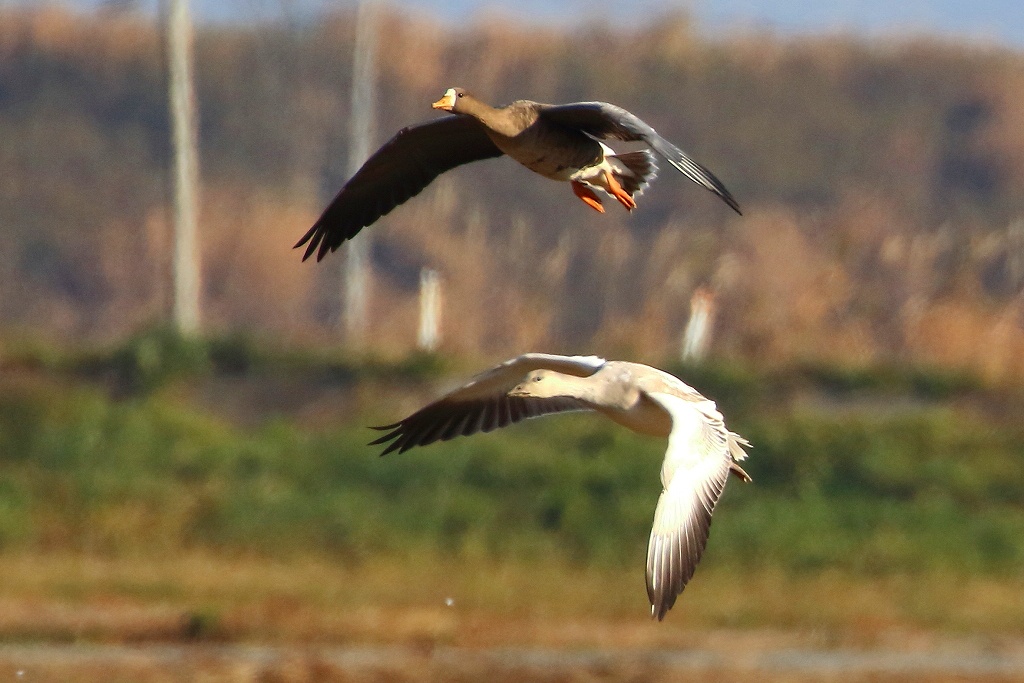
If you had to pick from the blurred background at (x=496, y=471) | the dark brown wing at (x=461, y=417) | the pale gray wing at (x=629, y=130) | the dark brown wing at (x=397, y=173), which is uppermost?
the pale gray wing at (x=629, y=130)

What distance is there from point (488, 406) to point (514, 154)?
3.72ft

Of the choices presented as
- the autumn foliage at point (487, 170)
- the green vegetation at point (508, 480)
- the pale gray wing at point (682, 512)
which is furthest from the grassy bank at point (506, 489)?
the pale gray wing at point (682, 512)

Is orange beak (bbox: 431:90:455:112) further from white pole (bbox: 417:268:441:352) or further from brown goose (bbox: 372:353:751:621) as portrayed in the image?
white pole (bbox: 417:268:441:352)

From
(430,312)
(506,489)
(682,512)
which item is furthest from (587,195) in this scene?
(430,312)

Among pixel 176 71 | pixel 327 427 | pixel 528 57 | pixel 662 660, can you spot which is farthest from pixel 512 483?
pixel 528 57

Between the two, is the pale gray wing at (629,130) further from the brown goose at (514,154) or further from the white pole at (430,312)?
the white pole at (430,312)

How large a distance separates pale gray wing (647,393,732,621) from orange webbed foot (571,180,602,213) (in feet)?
3.19

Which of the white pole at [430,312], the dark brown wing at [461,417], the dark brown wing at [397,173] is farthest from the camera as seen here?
the white pole at [430,312]

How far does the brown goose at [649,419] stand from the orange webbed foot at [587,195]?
0.50 metres

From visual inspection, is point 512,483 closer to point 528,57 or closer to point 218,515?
point 218,515

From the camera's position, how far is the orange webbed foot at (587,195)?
6562mm

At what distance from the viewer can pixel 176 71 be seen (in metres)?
24.2

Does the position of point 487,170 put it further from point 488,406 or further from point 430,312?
point 488,406

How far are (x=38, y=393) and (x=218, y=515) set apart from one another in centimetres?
330
